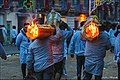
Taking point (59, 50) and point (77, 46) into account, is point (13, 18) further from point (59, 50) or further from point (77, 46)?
point (59, 50)

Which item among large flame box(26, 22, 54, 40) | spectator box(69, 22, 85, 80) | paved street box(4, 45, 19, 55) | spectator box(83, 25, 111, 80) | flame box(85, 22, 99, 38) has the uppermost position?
large flame box(26, 22, 54, 40)

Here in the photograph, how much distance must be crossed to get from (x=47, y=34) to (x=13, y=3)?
46055 millimetres

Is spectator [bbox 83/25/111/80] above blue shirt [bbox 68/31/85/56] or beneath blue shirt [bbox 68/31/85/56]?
above

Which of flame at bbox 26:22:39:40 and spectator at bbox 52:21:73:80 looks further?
spectator at bbox 52:21:73:80

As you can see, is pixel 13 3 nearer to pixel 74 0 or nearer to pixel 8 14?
pixel 8 14

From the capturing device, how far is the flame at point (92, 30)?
12469mm

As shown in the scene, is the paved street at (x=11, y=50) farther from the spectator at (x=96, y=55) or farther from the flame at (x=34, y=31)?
the flame at (x=34, y=31)

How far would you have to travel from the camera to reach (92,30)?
41.1 feet

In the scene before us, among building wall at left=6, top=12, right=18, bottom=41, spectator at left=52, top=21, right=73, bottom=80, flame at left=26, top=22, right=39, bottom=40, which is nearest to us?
flame at left=26, top=22, right=39, bottom=40

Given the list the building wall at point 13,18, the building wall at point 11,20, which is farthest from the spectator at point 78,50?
the building wall at point 13,18

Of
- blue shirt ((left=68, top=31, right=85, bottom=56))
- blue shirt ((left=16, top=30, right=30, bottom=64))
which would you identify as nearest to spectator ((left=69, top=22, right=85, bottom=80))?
blue shirt ((left=68, top=31, right=85, bottom=56))

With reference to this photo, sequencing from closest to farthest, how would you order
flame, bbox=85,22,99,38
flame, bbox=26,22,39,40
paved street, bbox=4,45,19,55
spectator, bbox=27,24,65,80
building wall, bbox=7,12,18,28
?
1. flame, bbox=26,22,39,40
2. spectator, bbox=27,24,65,80
3. flame, bbox=85,22,99,38
4. paved street, bbox=4,45,19,55
5. building wall, bbox=7,12,18,28

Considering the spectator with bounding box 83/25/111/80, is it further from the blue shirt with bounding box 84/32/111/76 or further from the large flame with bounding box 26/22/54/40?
the large flame with bounding box 26/22/54/40

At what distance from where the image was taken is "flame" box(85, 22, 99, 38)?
1247cm
